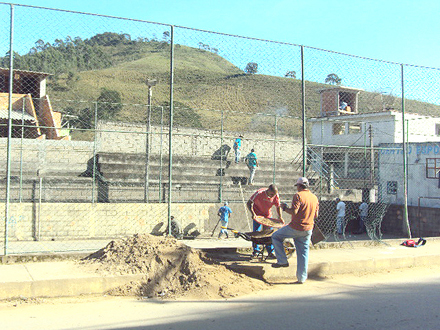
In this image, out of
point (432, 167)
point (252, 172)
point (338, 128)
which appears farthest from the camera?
point (338, 128)

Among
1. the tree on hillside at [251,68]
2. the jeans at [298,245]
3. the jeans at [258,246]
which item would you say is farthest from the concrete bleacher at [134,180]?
the jeans at [298,245]

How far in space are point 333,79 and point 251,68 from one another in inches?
83.0

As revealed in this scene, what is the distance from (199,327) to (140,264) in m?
2.15

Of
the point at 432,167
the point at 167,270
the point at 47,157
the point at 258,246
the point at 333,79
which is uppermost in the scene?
the point at 333,79

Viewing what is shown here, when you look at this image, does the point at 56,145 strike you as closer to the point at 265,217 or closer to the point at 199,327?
the point at 265,217

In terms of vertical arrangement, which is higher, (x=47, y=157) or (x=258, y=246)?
(x=47, y=157)

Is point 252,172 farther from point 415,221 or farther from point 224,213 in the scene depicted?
point 415,221

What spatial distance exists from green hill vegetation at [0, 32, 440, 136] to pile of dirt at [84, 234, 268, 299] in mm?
3946

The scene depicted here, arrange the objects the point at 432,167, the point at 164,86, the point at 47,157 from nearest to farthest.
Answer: the point at 47,157 → the point at 432,167 → the point at 164,86

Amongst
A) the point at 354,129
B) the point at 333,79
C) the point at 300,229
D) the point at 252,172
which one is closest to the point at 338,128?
the point at 354,129

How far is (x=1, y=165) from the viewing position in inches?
615

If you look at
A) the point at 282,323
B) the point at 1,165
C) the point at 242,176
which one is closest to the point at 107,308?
the point at 282,323

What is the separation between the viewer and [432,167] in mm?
21109

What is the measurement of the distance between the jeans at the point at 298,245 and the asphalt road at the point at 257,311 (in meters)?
0.32
